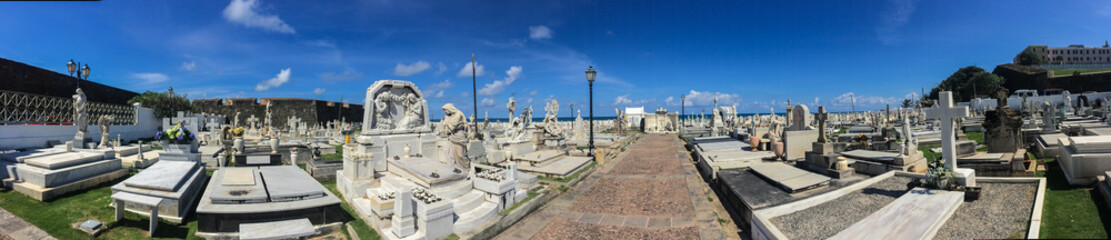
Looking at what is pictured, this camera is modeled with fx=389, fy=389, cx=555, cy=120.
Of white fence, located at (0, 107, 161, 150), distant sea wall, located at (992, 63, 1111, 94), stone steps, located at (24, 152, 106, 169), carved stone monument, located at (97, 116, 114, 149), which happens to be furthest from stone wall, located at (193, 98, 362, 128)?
distant sea wall, located at (992, 63, 1111, 94)

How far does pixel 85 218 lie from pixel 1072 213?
11890mm

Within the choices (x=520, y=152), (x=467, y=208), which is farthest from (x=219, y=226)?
(x=520, y=152)

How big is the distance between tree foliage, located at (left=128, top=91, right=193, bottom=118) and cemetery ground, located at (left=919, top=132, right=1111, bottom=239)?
114ft

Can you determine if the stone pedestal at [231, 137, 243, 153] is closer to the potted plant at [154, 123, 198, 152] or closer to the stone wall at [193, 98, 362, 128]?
the potted plant at [154, 123, 198, 152]

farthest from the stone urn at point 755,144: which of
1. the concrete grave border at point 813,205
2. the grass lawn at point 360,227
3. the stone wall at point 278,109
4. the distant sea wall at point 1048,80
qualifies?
the distant sea wall at point 1048,80

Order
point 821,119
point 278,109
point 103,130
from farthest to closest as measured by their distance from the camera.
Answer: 1. point 278,109
2. point 103,130
3. point 821,119

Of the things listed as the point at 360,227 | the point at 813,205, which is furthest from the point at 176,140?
the point at 813,205

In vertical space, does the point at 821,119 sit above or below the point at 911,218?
above

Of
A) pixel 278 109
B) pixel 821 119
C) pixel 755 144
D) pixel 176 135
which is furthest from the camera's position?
pixel 278 109

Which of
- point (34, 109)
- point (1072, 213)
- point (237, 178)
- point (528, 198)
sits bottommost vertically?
point (528, 198)

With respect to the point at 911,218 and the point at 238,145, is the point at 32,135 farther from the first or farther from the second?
the point at 911,218

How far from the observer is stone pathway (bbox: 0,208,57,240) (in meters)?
4.27

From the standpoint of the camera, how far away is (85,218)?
4.95 m

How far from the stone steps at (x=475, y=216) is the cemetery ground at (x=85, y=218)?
1166mm
